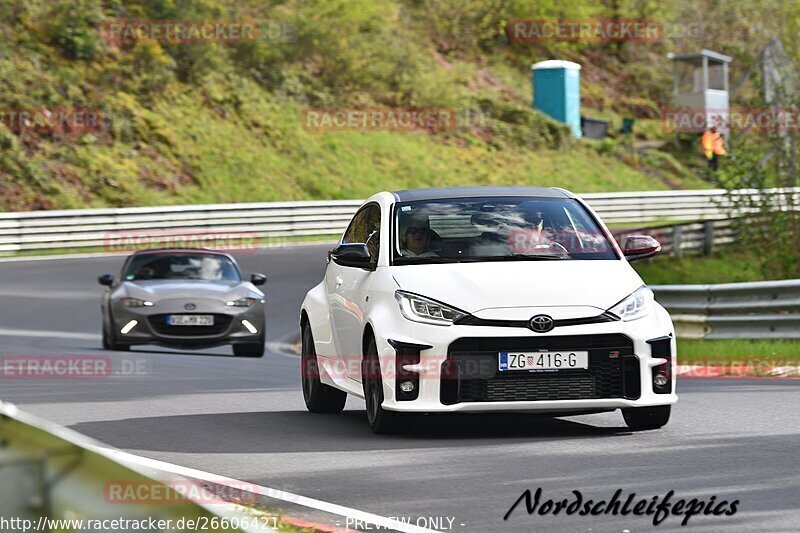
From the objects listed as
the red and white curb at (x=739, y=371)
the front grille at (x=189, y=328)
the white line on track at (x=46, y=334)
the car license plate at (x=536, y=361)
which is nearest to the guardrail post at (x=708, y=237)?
the white line on track at (x=46, y=334)

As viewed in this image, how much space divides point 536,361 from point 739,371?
6.43 metres

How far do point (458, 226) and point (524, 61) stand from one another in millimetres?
61787

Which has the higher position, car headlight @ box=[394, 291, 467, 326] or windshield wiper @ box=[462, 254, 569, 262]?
windshield wiper @ box=[462, 254, 569, 262]

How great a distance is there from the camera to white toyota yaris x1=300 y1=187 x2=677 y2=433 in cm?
954

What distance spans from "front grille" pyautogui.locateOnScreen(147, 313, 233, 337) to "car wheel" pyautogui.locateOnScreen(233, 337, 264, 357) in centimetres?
47

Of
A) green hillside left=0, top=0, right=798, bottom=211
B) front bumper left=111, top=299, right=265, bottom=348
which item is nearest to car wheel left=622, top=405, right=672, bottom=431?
front bumper left=111, top=299, right=265, bottom=348

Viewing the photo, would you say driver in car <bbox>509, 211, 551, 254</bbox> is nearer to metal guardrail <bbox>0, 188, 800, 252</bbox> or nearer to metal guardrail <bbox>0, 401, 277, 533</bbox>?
metal guardrail <bbox>0, 401, 277, 533</bbox>

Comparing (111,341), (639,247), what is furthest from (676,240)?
(639,247)

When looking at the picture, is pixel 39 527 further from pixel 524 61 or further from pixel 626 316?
pixel 524 61

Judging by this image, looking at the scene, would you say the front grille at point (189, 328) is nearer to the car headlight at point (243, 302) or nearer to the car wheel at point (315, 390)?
the car headlight at point (243, 302)

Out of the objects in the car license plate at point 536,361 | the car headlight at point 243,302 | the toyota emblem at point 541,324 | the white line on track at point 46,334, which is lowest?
the white line on track at point 46,334

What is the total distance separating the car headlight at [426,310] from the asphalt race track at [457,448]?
0.74m

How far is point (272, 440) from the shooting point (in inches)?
397

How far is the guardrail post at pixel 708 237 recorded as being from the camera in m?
36.3
